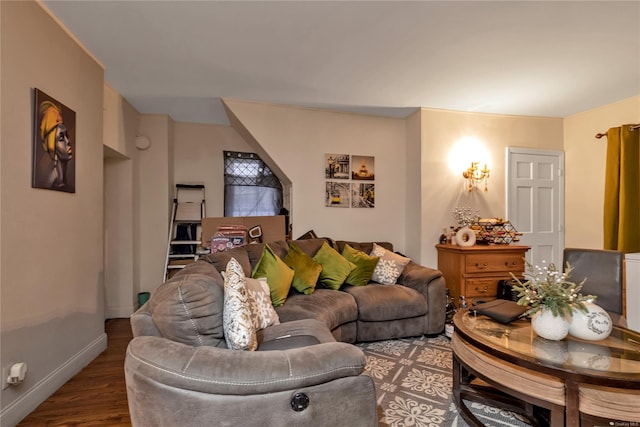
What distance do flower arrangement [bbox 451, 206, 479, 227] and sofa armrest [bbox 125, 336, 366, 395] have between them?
3048 millimetres

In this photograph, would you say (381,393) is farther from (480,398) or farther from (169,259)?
(169,259)

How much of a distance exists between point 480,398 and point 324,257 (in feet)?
5.83

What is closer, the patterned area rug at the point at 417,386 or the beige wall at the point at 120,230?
the patterned area rug at the point at 417,386

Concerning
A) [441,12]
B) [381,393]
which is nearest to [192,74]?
[441,12]

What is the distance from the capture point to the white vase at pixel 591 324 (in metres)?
1.55

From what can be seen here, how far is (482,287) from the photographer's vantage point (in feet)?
11.1

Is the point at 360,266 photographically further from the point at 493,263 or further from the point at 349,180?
the point at 493,263

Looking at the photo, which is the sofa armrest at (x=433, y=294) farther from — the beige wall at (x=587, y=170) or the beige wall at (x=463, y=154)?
the beige wall at (x=587, y=170)

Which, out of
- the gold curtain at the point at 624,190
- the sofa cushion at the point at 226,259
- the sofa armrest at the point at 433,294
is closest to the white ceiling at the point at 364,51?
the gold curtain at the point at 624,190

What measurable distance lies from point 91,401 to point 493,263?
3.82m

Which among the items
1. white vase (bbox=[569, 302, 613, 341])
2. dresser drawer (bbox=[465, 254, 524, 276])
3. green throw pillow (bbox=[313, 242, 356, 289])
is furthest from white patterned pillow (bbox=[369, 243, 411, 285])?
white vase (bbox=[569, 302, 613, 341])

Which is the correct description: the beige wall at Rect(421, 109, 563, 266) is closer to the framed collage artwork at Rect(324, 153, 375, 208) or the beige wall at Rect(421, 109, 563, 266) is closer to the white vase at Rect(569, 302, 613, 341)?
the framed collage artwork at Rect(324, 153, 375, 208)

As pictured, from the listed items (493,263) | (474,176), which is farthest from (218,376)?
(474,176)

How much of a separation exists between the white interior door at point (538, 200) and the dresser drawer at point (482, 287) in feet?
3.37
